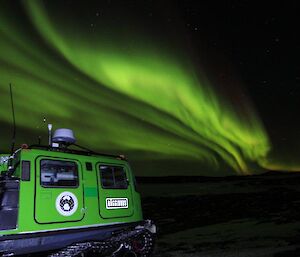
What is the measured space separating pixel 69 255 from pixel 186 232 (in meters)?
12.0

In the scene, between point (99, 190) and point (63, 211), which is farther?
point (99, 190)

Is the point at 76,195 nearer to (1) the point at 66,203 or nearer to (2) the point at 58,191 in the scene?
(1) the point at 66,203

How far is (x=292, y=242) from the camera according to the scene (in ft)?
50.7

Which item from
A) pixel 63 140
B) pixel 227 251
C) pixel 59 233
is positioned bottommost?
pixel 227 251

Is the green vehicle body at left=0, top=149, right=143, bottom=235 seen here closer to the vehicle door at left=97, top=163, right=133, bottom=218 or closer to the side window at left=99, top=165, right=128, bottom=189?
the vehicle door at left=97, top=163, right=133, bottom=218

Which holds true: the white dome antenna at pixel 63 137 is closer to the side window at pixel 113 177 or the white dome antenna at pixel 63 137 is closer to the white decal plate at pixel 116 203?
the side window at pixel 113 177

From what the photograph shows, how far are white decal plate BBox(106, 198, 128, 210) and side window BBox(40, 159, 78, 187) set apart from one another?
1225 mm

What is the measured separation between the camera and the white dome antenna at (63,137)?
1070 centimetres

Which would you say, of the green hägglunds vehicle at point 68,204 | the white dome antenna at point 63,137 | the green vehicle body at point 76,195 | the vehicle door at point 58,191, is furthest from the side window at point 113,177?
the white dome antenna at point 63,137

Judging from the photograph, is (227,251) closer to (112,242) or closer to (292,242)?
(292,242)

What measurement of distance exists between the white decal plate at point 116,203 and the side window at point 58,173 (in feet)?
4.02

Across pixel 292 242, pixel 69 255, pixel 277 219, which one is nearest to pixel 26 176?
pixel 69 255

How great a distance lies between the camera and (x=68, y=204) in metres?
9.73

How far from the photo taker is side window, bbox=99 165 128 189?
10875 millimetres
